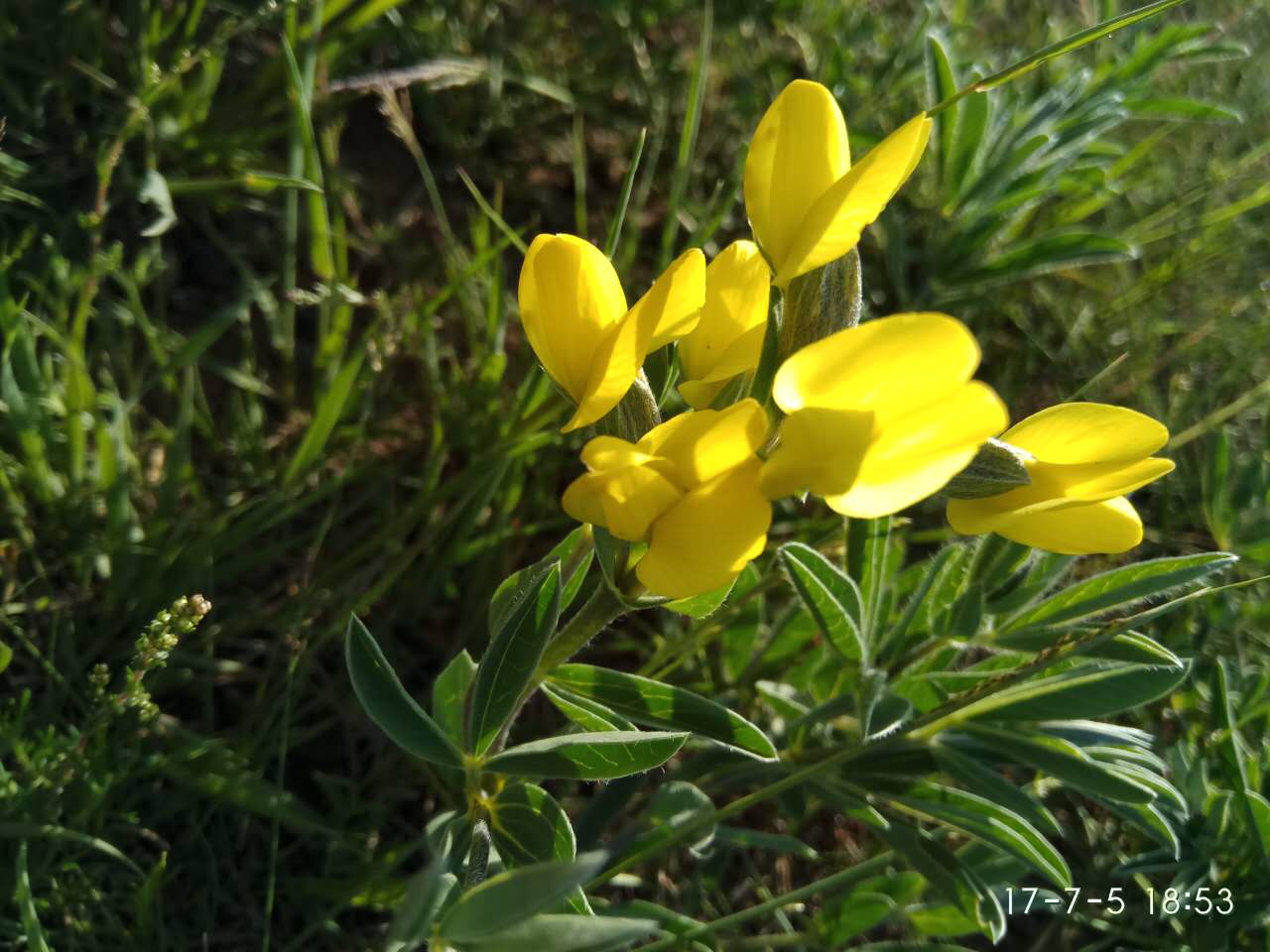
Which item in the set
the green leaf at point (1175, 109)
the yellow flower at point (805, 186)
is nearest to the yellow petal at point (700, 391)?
the yellow flower at point (805, 186)

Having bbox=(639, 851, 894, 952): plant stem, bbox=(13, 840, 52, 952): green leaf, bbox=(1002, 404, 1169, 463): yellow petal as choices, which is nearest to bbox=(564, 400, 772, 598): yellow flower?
bbox=(1002, 404, 1169, 463): yellow petal

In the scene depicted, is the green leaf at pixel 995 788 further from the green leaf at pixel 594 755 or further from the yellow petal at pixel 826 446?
the yellow petal at pixel 826 446

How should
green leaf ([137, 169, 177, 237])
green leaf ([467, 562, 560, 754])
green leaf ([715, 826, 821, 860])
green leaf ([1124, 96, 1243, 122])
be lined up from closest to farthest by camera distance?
green leaf ([467, 562, 560, 754])
green leaf ([715, 826, 821, 860])
green leaf ([137, 169, 177, 237])
green leaf ([1124, 96, 1243, 122])

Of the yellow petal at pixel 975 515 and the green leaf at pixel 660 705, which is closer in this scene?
the yellow petal at pixel 975 515

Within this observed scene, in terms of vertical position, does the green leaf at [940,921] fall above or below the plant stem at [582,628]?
below

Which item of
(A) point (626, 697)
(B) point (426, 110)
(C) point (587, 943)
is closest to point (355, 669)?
(A) point (626, 697)

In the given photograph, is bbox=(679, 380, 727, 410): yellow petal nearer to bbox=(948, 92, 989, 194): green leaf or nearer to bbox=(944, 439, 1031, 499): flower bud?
bbox=(944, 439, 1031, 499): flower bud
